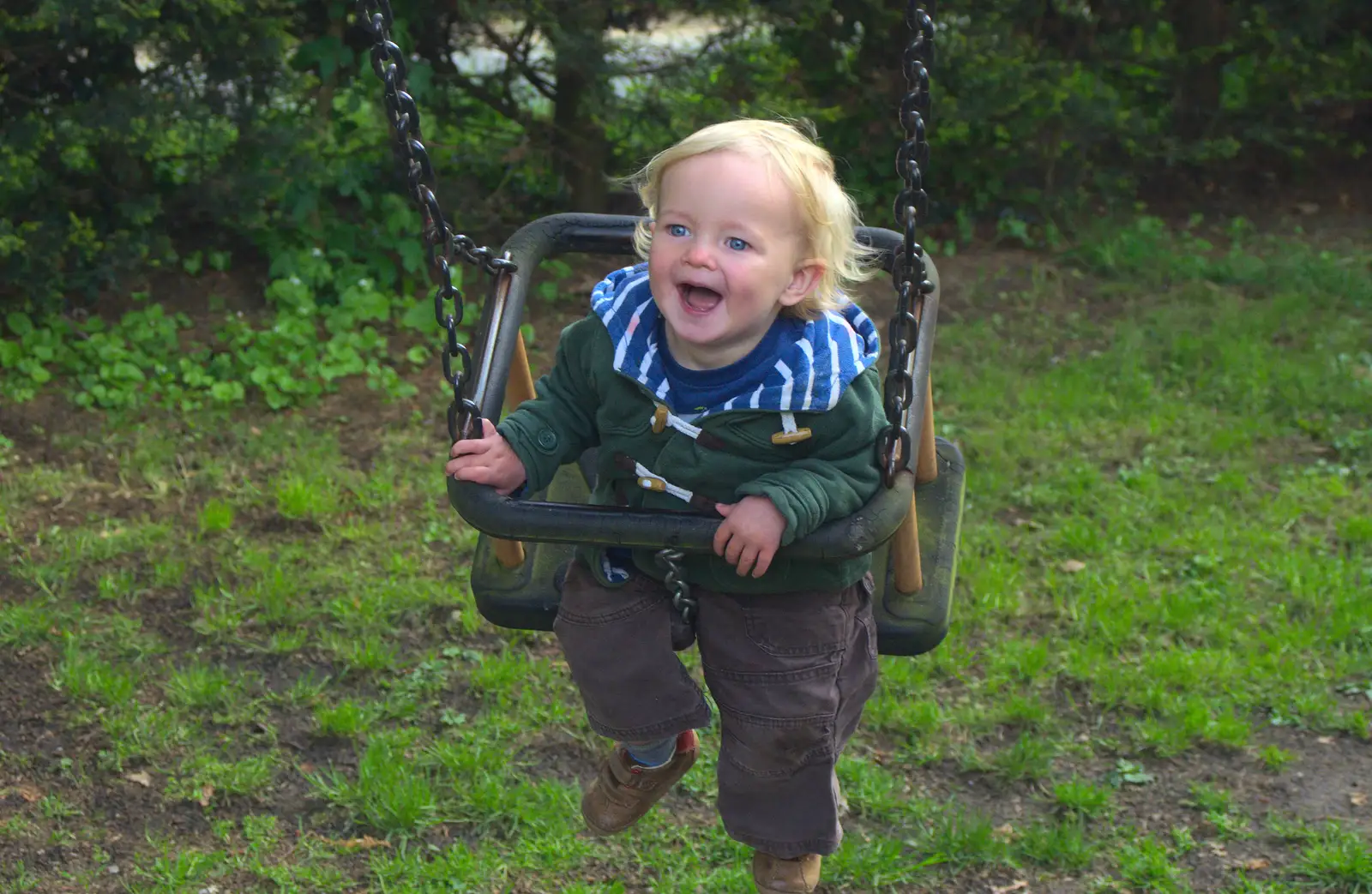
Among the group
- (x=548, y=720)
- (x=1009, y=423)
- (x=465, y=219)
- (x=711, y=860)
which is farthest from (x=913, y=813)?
(x=465, y=219)

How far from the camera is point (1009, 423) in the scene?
541 cm

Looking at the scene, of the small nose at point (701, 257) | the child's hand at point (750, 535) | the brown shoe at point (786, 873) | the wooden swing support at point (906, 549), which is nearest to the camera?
the child's hand at point (750, 535)

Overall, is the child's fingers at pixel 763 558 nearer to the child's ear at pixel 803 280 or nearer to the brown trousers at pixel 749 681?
the brown trousers at pixel 749 681

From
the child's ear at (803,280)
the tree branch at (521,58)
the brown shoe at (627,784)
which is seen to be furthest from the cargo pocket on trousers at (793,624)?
the tree branch at (521,58)

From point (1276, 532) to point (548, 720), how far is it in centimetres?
231

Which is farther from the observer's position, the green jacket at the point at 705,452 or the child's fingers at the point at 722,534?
the green jacket at the point at 705,452

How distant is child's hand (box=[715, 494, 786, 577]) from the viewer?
2168 mm

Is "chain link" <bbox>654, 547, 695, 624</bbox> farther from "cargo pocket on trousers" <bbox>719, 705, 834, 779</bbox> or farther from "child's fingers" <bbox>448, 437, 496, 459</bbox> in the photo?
"child's fingers" <bbox>448, 437, 496, 459</bbox>

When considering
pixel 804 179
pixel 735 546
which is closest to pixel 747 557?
pixel 735 546

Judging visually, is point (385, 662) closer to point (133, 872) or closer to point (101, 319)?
point (133, 872)

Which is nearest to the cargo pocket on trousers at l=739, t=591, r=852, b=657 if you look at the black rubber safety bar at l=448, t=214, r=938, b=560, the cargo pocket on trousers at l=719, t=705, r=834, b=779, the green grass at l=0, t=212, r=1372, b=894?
the cargo pocket on trousers at l=719, t=705, r=834, b=779

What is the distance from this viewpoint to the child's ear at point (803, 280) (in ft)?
7.82

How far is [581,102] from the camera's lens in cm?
585

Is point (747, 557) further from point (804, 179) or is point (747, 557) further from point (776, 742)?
point (804, 179)
